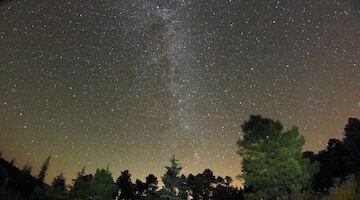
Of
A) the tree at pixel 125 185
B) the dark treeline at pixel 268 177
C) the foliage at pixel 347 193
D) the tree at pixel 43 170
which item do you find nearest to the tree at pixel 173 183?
the dark treeline at pixel 268 177

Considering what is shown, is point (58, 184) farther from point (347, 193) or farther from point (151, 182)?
point (347, 193)

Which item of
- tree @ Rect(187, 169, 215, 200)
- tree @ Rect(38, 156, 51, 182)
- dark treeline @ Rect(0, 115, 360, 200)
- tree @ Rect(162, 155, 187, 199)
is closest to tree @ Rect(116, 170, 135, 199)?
dark treeline @ Rect(0, 115, 360, 200)

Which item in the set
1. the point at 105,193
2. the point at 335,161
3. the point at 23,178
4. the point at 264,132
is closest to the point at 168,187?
the point at 105,193

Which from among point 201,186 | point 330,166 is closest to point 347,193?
point 330,166

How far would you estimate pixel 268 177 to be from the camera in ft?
63.0

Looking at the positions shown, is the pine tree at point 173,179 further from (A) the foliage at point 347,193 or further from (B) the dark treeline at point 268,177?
(A) the foliage at point 347,193

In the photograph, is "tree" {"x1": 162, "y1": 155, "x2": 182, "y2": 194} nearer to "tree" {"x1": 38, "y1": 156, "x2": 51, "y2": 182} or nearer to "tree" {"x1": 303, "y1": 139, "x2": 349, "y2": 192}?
"tree" {"x1": 303, "y1": 139, "x2": 349, "y2": 192}

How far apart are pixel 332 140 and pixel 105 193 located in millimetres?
19165

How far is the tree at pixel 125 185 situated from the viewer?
1912 inches

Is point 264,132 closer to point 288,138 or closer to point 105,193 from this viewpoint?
point 288,138

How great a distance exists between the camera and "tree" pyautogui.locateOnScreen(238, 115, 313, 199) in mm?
19000

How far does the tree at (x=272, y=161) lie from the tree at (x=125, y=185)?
30509 millimetres

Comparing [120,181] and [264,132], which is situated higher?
[120,181]

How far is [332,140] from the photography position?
35.9 m
